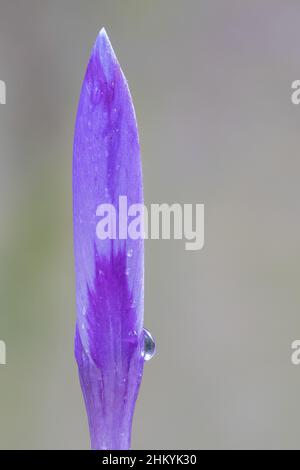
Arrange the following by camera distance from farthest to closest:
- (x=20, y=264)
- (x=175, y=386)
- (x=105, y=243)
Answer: (x=175, y=386), (x=20, y=264), (x=105, y=243)

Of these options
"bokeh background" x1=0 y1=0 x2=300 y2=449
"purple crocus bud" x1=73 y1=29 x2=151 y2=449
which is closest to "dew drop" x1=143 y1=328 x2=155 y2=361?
"purple crocus bud" x1=73 y1=29 x2=151 y2=449

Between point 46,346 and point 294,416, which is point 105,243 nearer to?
point 46,346

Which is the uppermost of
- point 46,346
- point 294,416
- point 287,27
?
point 287,27

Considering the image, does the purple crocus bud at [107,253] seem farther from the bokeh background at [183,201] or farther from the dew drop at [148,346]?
the bokeh background at [183,201]

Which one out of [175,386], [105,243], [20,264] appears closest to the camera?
[105,243]

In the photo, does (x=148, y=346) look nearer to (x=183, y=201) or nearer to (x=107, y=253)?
(x=107, y=253)
